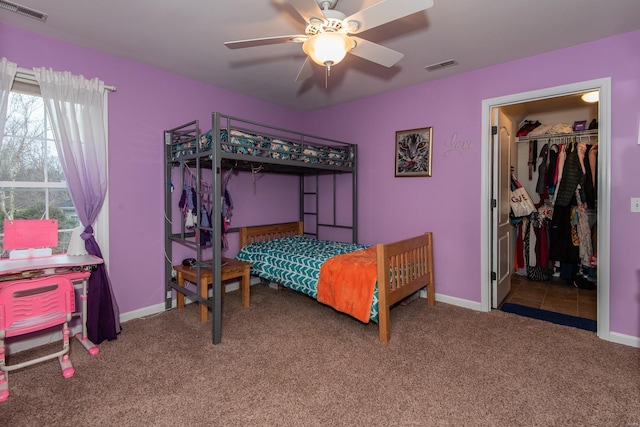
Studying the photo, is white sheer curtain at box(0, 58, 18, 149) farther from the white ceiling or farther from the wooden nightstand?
the wooden nightstand

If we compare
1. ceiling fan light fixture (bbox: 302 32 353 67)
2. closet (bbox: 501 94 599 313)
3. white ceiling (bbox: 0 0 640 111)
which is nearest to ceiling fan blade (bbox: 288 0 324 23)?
ceiling fan light fixture (bbox: 302 32 353 67)

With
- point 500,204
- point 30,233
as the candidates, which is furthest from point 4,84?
point 500,204

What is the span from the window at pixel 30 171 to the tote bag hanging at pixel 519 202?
491cm

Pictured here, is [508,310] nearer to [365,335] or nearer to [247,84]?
[365,335]

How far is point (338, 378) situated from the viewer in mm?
2107

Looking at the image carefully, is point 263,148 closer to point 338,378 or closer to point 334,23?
point 334,23

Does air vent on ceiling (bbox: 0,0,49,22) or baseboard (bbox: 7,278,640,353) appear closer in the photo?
air vent on ceiling (bbox: 0,0,49,22)

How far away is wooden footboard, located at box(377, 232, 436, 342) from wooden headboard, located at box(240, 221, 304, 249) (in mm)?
1960

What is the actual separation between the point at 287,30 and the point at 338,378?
2.61 metres

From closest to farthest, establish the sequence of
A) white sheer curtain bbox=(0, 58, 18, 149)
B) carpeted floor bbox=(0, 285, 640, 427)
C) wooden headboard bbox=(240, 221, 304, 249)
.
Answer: carpeted floor bbox=(0, 285, 640, 427)
white sheer curtain bbox=(0, 58, 18, 149)
wooden headboard bbox=(240, 221, 304, 249)

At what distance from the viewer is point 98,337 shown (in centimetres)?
256

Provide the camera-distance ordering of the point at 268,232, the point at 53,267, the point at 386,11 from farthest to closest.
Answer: the point at 268,232, the point at 53,267, the point at 386,11

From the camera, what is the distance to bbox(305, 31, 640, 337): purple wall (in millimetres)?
2545

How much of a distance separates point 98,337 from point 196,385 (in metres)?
1.14
